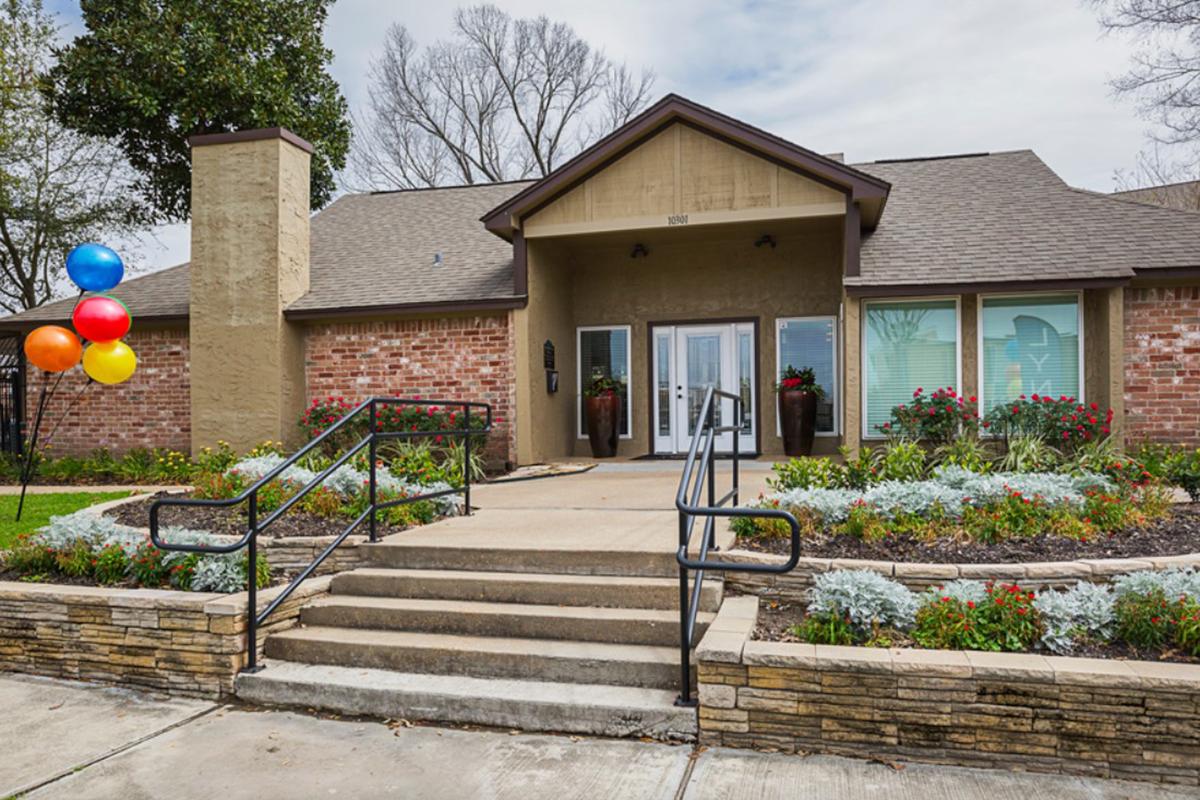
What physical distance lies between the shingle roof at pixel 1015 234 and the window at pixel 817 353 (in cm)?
139

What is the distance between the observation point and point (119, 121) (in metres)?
16.8

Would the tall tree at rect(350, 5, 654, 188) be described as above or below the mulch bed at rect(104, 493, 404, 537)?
above

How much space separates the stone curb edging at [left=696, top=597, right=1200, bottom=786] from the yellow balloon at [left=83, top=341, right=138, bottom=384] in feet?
23.3

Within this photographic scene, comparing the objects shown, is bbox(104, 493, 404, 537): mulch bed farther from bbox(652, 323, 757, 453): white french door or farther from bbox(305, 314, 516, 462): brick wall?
→ bbox(652, 323, 757, 453): white french door

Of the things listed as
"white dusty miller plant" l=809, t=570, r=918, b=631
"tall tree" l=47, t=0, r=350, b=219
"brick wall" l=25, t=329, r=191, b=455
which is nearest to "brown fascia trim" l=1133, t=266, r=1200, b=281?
"white dusty miller plant" l=809, t=570, r=918, b=631

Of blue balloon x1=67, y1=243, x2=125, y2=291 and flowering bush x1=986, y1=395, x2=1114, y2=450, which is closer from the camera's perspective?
blue balloon x1=67, y1=243, x2=125, y2=291

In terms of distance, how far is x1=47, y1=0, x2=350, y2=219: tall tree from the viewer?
15984 millimetres

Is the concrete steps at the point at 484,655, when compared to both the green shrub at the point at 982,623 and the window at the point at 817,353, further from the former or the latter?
the window at the point at 817,353

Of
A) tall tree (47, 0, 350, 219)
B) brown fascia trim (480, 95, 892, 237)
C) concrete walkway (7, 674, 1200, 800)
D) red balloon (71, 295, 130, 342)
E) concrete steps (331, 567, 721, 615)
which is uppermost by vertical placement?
tall tree (47, 0, 350, 219)

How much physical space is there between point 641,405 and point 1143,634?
8.60 m

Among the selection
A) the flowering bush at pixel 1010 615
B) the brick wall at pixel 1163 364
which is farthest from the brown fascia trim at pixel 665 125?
the flowering bush at pixel 1010 615

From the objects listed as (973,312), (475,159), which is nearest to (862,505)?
(973,312)

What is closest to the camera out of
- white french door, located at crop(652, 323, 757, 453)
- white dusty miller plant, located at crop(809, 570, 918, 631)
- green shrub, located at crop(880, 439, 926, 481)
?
white dusty miller plant, located at crop(809, 570, 918, 631)

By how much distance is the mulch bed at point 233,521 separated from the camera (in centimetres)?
582
